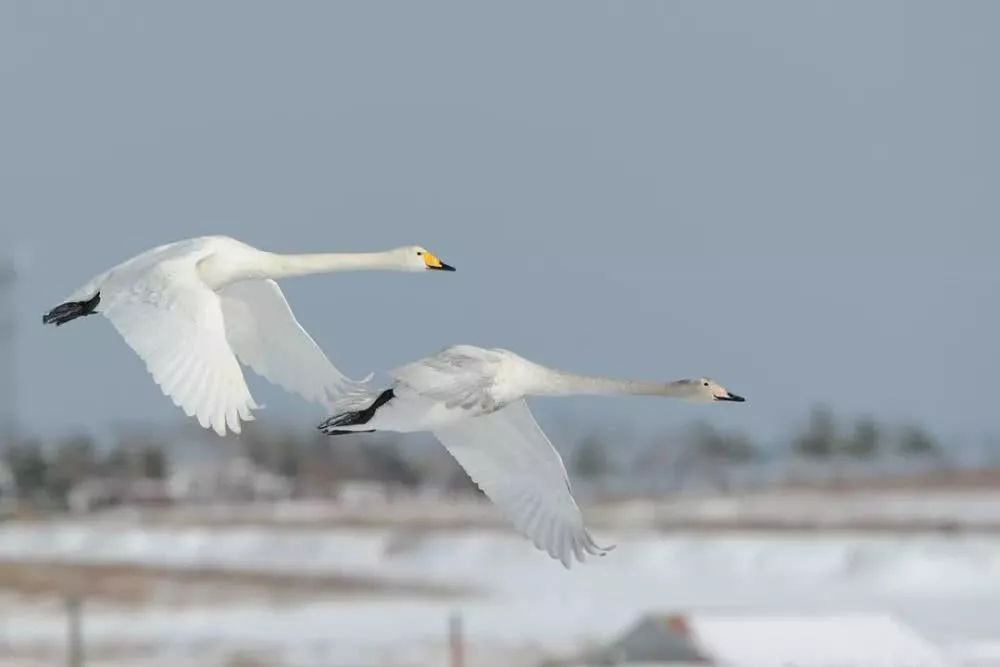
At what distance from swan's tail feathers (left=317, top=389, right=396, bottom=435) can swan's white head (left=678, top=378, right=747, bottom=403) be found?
4.52 ft

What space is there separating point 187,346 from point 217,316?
1.22ft

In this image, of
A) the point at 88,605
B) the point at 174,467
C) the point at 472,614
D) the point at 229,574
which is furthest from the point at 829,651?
the point at 174,467

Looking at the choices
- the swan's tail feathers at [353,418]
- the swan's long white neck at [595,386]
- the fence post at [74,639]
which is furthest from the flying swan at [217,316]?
the fence post at [74,639]

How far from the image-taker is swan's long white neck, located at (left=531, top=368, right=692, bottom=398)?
9.95m

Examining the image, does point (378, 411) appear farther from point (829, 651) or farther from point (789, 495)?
point (789, 495)

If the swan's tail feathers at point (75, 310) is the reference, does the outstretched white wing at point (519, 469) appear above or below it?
below

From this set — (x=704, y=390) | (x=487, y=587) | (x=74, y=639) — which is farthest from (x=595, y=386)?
(x=487, y=587)

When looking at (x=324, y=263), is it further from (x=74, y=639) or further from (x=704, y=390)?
(x=74, y=639)

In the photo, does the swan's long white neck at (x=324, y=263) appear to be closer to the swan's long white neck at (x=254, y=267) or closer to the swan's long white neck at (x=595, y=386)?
the swan's long white neck at (x=254, y=267)

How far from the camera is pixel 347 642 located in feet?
92.4

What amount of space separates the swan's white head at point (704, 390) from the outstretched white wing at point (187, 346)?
198 cm

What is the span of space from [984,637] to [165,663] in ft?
32.7

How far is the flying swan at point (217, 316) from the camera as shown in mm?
9867

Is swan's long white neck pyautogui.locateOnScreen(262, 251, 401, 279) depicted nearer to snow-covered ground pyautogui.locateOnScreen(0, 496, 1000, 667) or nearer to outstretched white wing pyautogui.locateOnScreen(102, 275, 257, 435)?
outstretched white wing pyautogui.locateOnScreen(102, 275, 257, 435)
